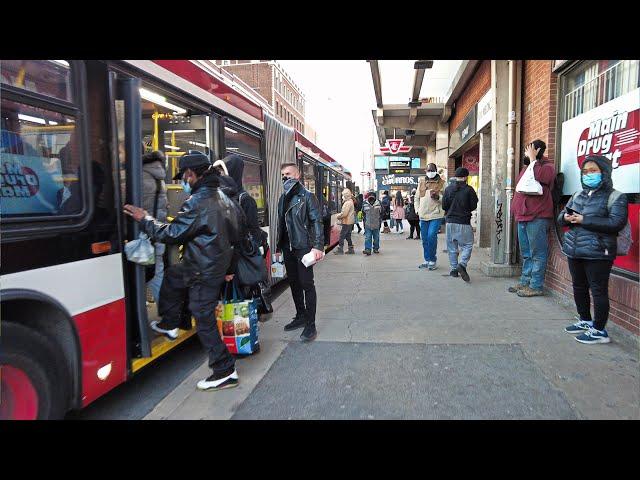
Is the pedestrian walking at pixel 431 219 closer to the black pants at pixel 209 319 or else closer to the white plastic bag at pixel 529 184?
the white plastic bag at pixel 529 184

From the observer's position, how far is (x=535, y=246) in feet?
19.6

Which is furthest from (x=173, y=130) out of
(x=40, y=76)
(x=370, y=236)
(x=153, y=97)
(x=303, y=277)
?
(x=370, y=236)

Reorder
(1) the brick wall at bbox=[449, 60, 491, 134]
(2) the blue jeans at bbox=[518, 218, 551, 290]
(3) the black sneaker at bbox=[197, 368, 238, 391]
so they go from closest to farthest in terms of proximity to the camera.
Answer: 1. (3) the black sneaker at bbox=[197, 368, 238, 391]
2. (2) the blue jeans at bbox=[518, 218, 551, 290]
3. (1) the brick wall at bbox=[449, 60, 491, 134]

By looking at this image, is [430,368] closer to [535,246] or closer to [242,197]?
[242,197]

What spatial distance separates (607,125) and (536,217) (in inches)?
57.8

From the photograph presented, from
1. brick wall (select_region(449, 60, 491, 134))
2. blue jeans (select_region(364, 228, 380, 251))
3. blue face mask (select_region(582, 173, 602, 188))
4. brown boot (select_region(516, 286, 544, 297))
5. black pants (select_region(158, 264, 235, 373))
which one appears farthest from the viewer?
blue jeans (select_region(364, 228, 380, 251))

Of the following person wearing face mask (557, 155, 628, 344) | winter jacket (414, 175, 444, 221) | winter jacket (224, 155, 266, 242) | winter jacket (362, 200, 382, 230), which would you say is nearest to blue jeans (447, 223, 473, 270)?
winter jacket (414, 175, 444, 221)

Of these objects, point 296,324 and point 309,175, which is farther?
point 309,175

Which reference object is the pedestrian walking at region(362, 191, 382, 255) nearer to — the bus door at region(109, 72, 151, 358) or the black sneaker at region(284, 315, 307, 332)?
the black sneaker at region(284, 315, 307, 332)

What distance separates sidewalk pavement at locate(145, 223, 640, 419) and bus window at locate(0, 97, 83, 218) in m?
1.65

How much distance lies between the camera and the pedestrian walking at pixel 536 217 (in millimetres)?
5797

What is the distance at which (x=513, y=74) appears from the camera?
7.14 metres

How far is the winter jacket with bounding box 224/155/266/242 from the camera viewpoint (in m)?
4.40
